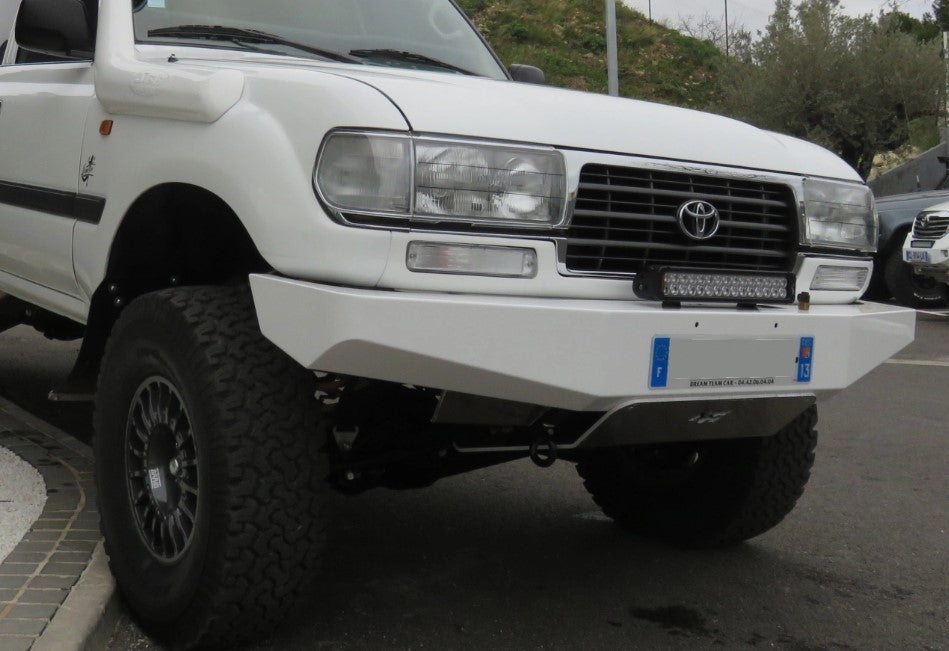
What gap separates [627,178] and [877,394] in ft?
18.4

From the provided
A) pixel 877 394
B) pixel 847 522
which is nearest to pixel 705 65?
pixel 877 394

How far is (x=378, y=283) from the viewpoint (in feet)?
9.27

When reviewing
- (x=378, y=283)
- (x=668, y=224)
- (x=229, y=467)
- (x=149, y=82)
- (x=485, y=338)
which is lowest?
(x=229, y=467)

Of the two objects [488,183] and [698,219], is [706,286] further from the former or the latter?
[488,183]

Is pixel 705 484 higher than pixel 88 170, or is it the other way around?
pixel 88 170

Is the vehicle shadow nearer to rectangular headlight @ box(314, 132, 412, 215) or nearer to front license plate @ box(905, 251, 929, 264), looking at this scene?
rectangular headlight @ box(314, 132, 412, 215)

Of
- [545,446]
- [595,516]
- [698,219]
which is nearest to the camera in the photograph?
[698,219]

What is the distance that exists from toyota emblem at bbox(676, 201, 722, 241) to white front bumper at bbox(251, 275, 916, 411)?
0.82ft

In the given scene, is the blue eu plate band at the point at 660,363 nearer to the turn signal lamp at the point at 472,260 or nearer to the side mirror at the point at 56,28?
the turn signal lamp at the point at 472,260

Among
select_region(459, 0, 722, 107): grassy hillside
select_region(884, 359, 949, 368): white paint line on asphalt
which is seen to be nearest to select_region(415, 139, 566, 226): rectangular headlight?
select_region(884, 359, 949, 368): white paint line on asphalt

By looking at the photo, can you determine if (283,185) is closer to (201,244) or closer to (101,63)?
(201,244)

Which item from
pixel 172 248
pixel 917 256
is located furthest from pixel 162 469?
pixel 917 256

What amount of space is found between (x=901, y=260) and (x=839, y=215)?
11.1 metres

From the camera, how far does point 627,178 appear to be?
317 centimetres
